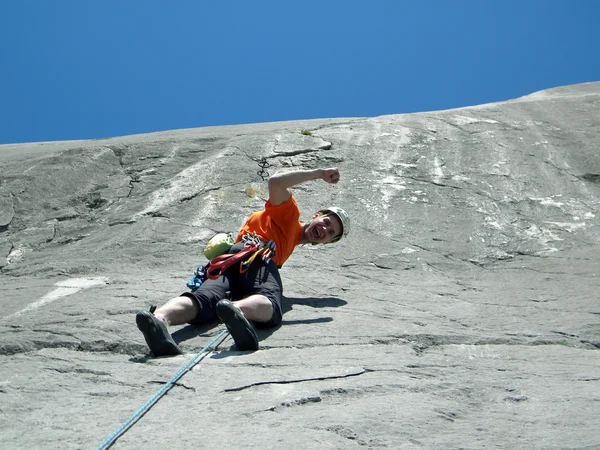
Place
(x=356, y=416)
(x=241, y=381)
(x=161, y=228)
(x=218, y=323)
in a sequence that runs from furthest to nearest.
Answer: (x=161, y=228) → (x=218, y=323) → (x=241, y=381) → (x=356, y=416)

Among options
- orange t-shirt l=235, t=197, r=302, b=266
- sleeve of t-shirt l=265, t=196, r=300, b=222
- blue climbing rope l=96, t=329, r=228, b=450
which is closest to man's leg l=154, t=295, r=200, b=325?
blue climbing rope l=96, t=329, r=228, b=450

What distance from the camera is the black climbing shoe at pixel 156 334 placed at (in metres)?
3.47

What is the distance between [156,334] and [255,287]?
79cm

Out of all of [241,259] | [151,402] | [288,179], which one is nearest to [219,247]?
[241,259]

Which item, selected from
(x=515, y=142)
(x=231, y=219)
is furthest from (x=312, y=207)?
(x=515, y=142)

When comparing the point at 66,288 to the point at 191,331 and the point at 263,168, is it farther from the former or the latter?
the point at 263,168

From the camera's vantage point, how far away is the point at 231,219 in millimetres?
6555

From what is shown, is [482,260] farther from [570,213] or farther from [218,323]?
[218,323]

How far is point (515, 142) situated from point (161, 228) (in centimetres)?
431

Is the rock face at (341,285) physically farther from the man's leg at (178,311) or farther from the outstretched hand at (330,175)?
the outstretched hand at (330,175)

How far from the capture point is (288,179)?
4.41 meters

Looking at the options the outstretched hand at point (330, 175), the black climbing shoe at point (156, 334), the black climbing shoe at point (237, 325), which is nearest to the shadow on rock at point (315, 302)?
the outstretched hand at point (330, 175)

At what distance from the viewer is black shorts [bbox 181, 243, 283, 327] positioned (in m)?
4.02

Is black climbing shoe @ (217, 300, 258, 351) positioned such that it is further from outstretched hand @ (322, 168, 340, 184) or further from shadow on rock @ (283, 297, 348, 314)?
outstretched hand @ (322, 168, 340, 184)
